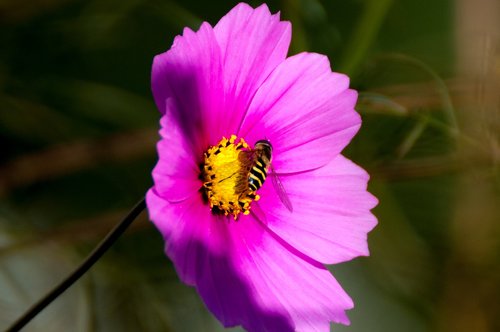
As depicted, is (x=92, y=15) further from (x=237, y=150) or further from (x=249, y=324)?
(x=249, y=324)

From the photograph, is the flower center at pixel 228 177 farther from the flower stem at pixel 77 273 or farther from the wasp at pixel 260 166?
the flower stem at pixel 77 273

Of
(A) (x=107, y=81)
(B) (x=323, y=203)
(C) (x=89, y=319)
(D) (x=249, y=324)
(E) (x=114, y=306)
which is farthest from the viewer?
(A) (x=107, y=81)

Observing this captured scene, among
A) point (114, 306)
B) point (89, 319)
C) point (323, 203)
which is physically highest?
point (323, 203)

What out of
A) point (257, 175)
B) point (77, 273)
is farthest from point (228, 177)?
point (77, 273)

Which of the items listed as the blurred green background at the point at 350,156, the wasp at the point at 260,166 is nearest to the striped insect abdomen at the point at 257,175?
the wasp at the point at 260,166

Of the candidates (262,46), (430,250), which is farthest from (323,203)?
(430,250)

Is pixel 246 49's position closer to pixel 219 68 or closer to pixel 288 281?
pixel 219 68
